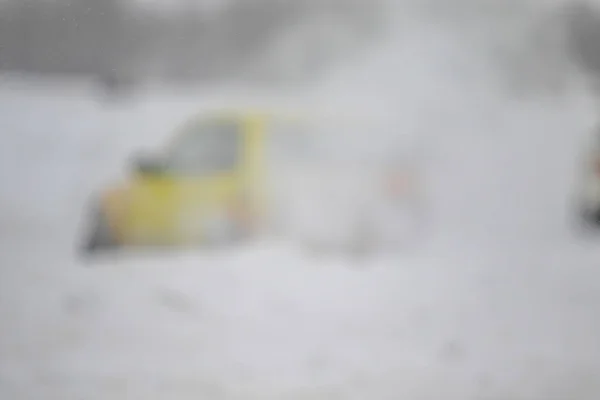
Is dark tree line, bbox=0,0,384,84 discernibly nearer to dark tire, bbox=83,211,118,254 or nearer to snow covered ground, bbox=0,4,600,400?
snow covered ground, bbox=0,4,600,400

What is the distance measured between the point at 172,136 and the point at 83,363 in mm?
407

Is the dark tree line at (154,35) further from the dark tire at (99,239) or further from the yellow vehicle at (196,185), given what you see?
the dark tire at (99,239)

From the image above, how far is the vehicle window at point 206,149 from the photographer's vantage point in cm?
134

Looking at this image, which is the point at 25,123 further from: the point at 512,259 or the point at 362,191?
the point at 512,259

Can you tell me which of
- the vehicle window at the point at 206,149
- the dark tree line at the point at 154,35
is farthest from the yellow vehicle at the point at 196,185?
the dark tree line at the point at 154,35

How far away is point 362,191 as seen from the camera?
53.8 inches

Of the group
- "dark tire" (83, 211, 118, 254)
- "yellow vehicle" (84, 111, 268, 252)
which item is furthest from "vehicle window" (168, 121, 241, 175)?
"dark tire" (83, 211, 118, 254)

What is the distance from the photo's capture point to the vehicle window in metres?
1.34

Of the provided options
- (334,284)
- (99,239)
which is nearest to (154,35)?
(99,239)

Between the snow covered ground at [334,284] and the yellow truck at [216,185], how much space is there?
0.11 ft

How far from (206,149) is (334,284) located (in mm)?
315

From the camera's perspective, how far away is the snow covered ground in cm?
133

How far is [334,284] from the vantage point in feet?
4.48

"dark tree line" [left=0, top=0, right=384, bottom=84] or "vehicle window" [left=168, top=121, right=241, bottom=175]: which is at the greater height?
"dark tree line" [left=0, top=0, right=384, bottom=84]
